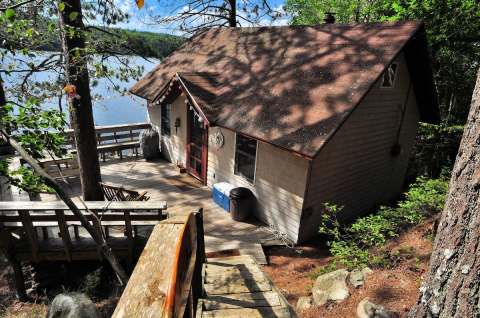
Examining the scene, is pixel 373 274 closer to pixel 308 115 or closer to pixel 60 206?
pixel 308 115

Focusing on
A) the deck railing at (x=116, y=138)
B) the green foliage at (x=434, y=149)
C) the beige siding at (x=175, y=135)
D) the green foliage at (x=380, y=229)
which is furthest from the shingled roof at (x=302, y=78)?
the deck railing at (x=116, y=138)

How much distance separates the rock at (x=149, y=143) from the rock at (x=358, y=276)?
34.6ft

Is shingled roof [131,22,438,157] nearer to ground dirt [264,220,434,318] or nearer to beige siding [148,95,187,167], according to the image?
beige siding [148,95,187,167]

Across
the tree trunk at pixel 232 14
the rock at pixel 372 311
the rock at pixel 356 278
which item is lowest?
the rock at pixel 356 278

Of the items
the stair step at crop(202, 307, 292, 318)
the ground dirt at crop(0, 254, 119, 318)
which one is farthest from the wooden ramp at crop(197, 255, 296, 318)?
the ground dirt at crop(0, 254, 119, 318)

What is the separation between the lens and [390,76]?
9.09m

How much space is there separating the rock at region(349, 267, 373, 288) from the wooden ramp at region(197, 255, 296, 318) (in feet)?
5.75

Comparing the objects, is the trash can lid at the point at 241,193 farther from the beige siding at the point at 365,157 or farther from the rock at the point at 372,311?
the rock at the point at 372,311

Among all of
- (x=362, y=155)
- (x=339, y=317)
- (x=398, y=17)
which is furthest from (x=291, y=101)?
(x=398, y=17)

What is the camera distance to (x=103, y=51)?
671cm

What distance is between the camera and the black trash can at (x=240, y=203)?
875cm

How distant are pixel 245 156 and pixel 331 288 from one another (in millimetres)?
5042

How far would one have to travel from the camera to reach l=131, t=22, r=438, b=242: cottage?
769 centimetres

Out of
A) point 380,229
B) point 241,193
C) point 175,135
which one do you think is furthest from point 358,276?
point 175,135
